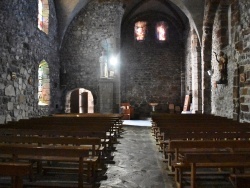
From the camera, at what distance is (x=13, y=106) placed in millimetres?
9039

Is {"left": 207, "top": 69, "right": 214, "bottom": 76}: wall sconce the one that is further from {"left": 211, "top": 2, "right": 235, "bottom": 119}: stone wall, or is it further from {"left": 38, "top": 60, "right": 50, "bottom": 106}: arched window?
{"left": 38, "top": 60, "right": 50, "bottom": 106}: arched window

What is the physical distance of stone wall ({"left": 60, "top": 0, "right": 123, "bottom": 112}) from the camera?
15.1 m

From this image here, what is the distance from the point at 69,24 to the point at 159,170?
12.1 m

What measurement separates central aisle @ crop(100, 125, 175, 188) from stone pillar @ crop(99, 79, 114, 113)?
301 inches

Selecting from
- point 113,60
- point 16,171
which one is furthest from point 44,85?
point 16,171

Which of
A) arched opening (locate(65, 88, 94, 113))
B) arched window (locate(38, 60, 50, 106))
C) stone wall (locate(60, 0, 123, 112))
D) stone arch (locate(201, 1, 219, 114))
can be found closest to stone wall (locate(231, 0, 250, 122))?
stone arch (locate(201, 1, 219, 114))

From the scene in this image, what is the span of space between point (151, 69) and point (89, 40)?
5.94m

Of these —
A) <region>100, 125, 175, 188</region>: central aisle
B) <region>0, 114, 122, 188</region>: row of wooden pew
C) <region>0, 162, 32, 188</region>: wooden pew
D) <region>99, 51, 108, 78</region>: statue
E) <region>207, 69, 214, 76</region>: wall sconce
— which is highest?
<region>99, 51, 108, 78</region>: statue

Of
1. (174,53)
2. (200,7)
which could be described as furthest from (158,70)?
(200,7)

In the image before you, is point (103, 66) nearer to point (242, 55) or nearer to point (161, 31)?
point (161, 31)

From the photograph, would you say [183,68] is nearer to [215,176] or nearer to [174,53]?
[174,53]

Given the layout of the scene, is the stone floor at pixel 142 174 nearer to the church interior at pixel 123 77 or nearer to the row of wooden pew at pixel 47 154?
the church interior at pixel 123 77

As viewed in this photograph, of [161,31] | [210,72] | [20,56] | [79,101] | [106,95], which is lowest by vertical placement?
[79,101]

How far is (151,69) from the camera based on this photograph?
64.4 ft
